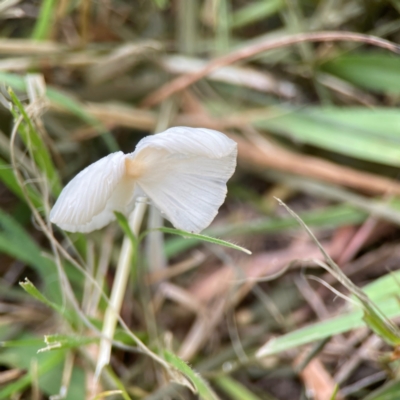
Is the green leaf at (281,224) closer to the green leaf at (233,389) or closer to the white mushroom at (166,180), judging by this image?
the green leaf at (233,389)

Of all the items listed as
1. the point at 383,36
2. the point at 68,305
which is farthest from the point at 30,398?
the point at 383,36

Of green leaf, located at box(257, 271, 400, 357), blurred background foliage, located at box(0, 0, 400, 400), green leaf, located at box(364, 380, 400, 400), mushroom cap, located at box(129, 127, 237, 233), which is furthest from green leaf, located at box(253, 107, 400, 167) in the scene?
mushroom cap, located at box(129, 127, 237, 233)

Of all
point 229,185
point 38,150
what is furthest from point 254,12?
point 38,150

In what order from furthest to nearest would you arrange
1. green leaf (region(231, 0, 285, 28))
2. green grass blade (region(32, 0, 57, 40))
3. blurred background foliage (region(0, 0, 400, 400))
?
green leaf (region(231, 0, 285, 28))
green grass blade (region(32, 0, 57, 40))
blurred background foliage (region(0, 0, 400, 400))

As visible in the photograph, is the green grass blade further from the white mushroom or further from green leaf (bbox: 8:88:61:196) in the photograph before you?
the white mushroom

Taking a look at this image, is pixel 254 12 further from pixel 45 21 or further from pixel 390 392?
pixel 390 392

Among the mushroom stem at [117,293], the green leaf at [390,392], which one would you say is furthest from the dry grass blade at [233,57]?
the green leaf at [390,392]
